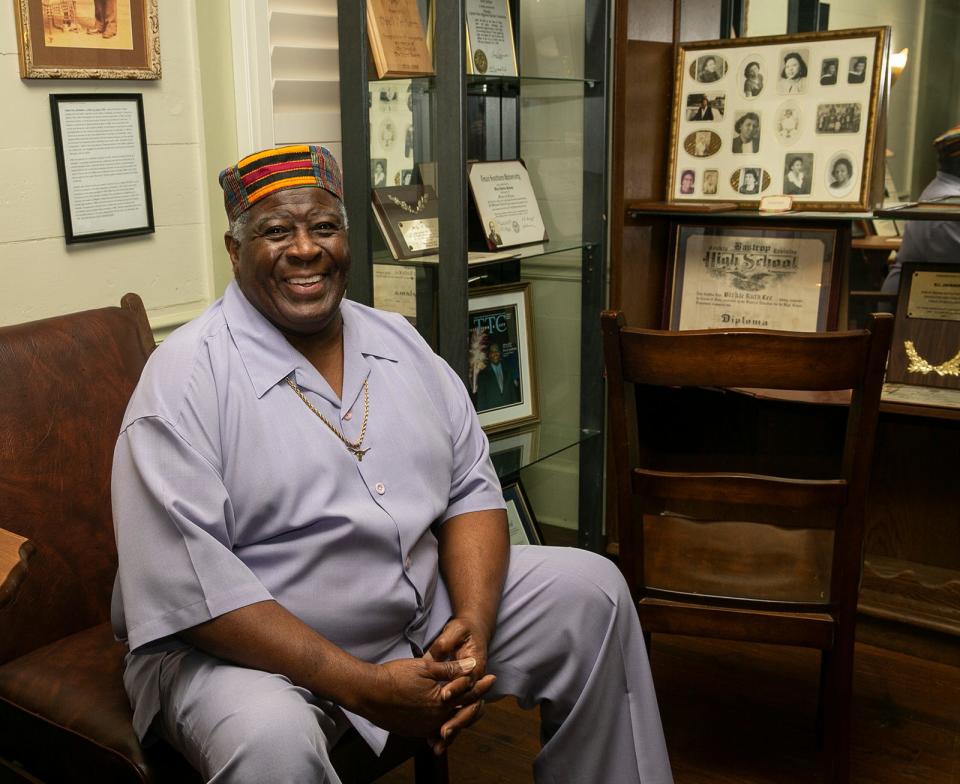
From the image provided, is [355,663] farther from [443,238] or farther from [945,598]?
[945,598]

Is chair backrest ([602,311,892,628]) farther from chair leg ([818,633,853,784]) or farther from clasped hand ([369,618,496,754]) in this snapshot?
clasped hand ([369,618,496,754])

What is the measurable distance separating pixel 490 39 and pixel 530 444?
108 cm

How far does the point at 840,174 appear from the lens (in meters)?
2.62

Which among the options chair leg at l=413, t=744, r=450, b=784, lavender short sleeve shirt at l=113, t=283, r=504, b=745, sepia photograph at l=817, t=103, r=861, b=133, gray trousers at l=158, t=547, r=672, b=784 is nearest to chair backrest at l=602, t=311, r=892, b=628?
gray trousers at l=158, t=547, r=672, b=784

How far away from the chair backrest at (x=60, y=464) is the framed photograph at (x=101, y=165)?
0.33m

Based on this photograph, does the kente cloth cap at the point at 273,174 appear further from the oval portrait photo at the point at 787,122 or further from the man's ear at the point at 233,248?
the oval portrait photo at the point at 787,122

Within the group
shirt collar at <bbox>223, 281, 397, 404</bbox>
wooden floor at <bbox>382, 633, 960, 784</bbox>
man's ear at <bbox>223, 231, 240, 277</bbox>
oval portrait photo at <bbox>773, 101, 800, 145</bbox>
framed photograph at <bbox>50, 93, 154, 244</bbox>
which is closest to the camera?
shirt collar at <bbox>223, 281, 397, 404</bbox>

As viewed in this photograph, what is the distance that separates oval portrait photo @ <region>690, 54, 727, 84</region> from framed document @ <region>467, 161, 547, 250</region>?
1.78ft

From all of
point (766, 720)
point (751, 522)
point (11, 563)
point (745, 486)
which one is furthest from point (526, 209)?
point (11, 563)

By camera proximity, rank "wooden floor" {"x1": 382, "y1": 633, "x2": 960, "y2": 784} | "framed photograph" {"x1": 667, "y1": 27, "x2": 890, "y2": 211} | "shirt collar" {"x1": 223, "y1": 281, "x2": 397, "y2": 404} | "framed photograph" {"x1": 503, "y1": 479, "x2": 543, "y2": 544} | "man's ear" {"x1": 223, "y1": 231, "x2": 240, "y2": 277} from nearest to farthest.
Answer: "shirt collar" {"x1": 223, "y1": 281, "x2": 397, "y2": 404}, "man's ear" {"x1": 223, "y1": 231, "x2": 240, "y2": 277}, "wooden floor" {"x1": 382, "y1": 633, "x2": 960, "y2": 784}, "framed photograph" {"x1": 667, "y1": 27, "x2": 890, "y2": 211}, "framed photograph" {"x1": 503, "y1": 479, "x2": 543, "y2": 544}

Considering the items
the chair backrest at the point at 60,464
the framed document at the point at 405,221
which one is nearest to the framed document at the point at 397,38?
the framed document at the point at 405,221

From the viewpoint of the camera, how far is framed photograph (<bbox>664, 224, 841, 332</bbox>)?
8.84ft

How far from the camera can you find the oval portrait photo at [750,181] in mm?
2744

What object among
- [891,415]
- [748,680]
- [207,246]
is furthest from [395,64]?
[748,680]
